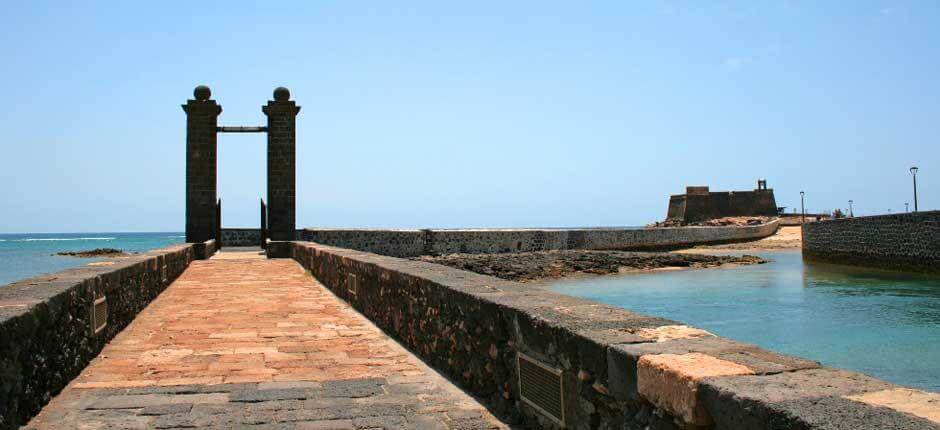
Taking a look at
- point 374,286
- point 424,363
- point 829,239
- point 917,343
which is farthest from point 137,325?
point 829,239

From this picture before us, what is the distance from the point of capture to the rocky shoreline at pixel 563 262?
84.2ft

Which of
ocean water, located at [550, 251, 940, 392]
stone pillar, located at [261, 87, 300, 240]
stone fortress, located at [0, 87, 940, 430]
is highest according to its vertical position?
stone pillar, located at [261, 87, 300, 240]

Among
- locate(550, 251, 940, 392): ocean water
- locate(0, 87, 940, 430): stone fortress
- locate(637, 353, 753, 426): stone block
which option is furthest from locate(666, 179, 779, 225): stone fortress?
locate(637, 353, 753, 426): stone block

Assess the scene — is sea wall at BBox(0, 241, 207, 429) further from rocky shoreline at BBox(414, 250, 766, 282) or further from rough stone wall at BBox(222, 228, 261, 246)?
rocky shoreline at BBox(414, 250, 766, 282)

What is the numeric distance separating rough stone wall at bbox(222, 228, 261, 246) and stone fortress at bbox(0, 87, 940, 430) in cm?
1360

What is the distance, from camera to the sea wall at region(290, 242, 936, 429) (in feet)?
7.02

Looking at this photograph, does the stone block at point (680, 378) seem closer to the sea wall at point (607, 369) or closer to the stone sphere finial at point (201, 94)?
the sea wall at point (607, 369)

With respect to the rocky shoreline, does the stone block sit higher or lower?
higher

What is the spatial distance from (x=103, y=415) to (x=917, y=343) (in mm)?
13538

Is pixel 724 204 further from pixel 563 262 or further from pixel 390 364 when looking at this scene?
pixel 390 364

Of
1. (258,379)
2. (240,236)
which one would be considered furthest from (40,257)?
(258,379)

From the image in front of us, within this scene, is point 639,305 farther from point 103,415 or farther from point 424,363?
point 103,415

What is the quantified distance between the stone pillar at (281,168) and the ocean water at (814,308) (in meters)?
8.16

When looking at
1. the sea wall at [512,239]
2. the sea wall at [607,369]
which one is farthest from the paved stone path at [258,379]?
the sea wall at [512,239]
